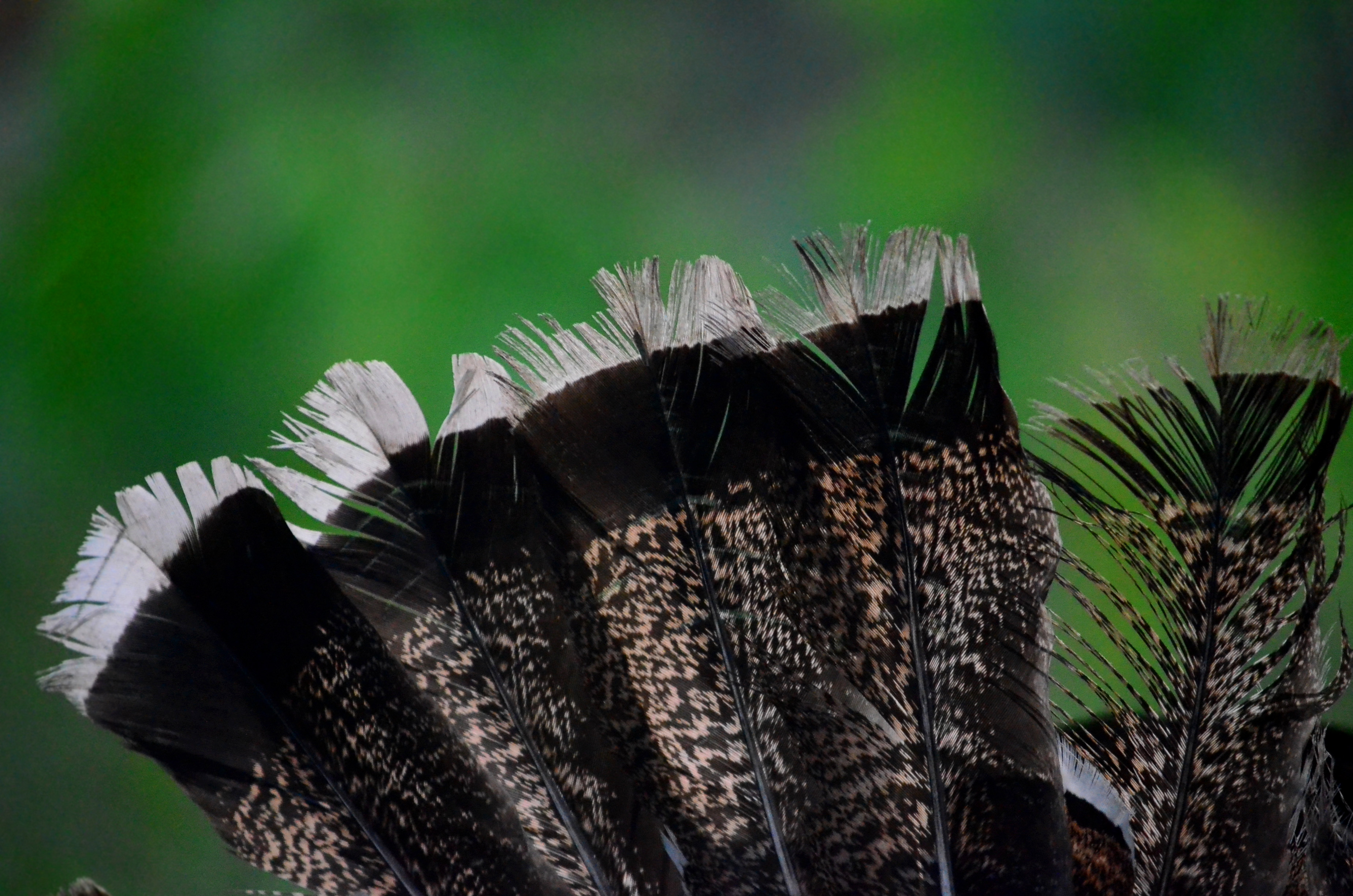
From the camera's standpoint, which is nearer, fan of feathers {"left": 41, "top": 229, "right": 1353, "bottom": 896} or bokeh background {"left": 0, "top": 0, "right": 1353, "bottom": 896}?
fan of feathers {"left": 41, "top": 229, "right": 1353, "bottom": 896}

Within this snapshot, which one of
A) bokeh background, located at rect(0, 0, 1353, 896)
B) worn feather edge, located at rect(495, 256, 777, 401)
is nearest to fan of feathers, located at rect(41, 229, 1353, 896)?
worn feather edge, located at rect(495, 256, 777, 401)

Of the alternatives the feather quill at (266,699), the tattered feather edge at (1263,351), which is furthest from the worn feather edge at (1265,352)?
the feather quill at (266,699)

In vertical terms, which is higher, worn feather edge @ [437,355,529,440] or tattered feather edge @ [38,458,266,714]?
worn feather edge @ [437,355,529,440]

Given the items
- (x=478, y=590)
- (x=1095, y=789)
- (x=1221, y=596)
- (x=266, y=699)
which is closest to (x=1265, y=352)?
(x=1221, y=596)

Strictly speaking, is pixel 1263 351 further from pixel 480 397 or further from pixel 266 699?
pixel 266 699

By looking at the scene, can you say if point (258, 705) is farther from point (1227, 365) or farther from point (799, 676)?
point (1227, 365)

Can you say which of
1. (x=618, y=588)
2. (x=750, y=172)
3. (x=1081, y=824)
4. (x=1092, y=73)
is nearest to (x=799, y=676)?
(x=618, y=588)

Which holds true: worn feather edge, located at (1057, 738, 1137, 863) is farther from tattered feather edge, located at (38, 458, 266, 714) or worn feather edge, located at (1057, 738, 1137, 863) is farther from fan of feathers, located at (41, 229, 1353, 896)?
tattered feather edge, located at (38, 458, 266, 714)

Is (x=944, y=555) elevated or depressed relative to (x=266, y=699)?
elevated

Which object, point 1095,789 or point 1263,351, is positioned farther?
point 1095,789
